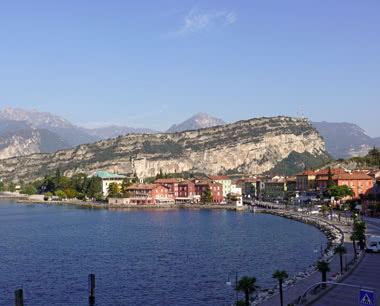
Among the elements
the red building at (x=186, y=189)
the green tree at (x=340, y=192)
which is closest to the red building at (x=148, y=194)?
the red building at (x=186, y=189)

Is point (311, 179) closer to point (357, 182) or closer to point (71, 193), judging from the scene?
point (357, 182)

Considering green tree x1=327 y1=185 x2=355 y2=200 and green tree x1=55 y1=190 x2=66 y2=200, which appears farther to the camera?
green tree x1=55 y1=190 x2=66 y2=200

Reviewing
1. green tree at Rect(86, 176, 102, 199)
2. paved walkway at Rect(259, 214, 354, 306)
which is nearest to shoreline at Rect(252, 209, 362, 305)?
paved walkway at Rect(259, 214, 354, 306)

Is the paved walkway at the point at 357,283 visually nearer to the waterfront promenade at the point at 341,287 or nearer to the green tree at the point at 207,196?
the waterfront promenade at the point at 341,287

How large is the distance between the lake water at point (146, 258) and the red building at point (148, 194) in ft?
195

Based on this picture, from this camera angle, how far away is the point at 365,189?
128375 mm

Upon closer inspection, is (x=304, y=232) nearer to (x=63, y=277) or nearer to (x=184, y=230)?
(x=184, y=230)

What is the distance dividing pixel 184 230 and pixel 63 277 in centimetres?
4015

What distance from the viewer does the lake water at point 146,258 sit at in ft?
147

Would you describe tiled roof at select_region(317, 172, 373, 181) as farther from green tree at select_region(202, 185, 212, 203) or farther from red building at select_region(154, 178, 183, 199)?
red building at select_region(154, 178, 183, 199)

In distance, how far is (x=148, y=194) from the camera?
161875 millimetres

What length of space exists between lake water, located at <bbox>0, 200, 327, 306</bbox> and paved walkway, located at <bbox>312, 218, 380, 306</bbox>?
7679 mm

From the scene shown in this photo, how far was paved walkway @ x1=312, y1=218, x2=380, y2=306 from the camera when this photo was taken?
3441 centimetres

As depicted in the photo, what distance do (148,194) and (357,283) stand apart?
125 m
